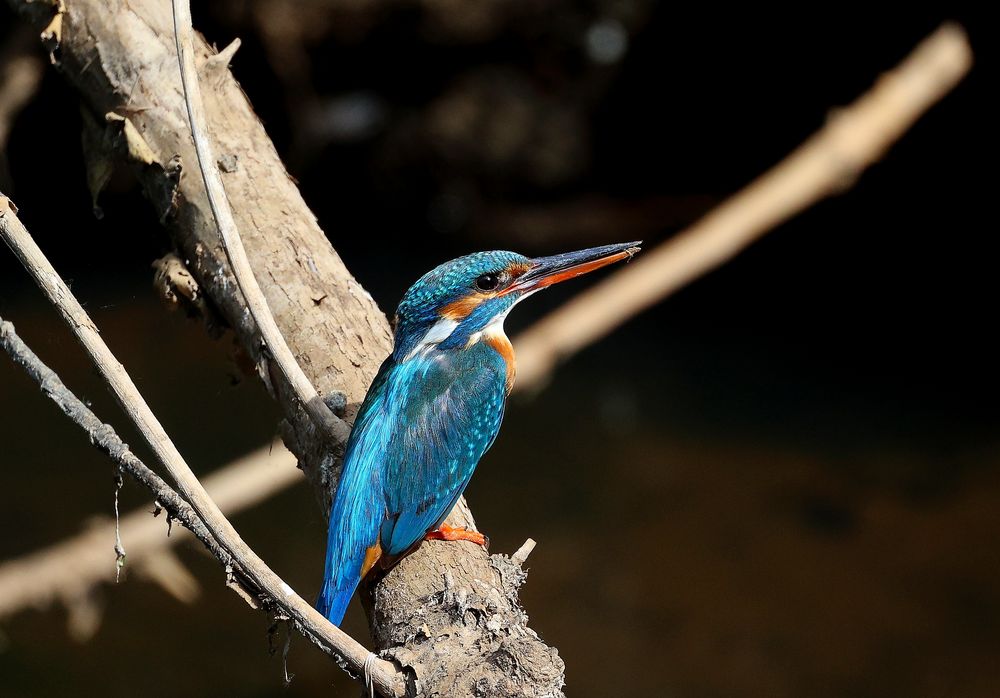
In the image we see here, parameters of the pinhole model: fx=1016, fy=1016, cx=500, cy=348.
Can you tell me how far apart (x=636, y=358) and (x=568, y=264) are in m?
3.04

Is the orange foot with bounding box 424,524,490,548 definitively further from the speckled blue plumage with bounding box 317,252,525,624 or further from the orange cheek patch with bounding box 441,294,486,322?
the orange cheek patch with bounding box 441,294,486,322

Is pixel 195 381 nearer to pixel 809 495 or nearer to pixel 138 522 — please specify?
pixel 138 522

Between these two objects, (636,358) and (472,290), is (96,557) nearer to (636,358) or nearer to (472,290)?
(472,290)

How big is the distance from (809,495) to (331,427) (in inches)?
115

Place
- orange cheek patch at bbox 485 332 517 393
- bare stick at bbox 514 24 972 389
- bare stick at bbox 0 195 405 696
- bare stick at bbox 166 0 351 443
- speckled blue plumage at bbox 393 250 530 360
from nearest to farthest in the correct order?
1. bare stick at bbox 0 195 405 696
2. bare stick at bbox 166 0 351 443
3. speckled blue plumage at bbox 393 250 530 360
4. orange cheek patch at bbox 485 332 517 393
5. bare stick at bbox 514 24 972 389

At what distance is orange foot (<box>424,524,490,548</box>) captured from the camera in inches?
64.2

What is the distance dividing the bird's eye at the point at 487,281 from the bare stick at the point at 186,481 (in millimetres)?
919

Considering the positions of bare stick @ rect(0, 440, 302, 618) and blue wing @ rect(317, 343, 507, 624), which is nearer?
blue wing @ rect(317, 343, 507, 624)

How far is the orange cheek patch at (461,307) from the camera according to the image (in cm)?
200

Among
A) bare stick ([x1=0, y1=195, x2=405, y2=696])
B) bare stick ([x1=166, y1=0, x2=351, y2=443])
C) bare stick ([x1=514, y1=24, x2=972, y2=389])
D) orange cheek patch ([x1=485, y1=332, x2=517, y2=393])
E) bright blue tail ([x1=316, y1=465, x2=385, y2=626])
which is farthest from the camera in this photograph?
bare stick ([x1=514, y1=24, x2=972, y2=389])

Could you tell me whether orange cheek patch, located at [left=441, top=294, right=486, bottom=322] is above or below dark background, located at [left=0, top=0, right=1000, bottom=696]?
below

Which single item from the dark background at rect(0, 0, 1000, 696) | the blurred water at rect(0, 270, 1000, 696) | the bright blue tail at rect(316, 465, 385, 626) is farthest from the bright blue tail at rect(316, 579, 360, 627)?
the blurred water at rect(0, 270, 1000, 696)

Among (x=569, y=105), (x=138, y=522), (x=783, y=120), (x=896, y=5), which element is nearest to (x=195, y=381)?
(x=138, y=522)

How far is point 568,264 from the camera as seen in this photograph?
1.99 metres
